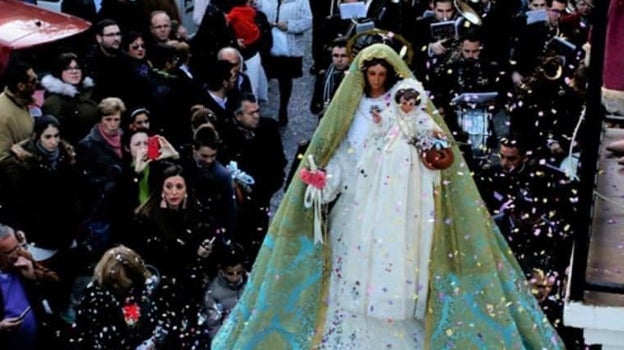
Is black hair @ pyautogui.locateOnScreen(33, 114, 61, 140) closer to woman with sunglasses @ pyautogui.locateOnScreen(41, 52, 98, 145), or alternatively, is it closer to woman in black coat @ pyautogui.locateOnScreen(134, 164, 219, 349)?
woman in black coat @ pyautogui.locateOnScreen(134, 164, 219, 349)

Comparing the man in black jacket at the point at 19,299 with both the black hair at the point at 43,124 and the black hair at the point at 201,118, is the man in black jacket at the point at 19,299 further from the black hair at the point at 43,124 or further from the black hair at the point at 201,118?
the black hair at the point at 201,118

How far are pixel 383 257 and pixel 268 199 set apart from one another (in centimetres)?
274

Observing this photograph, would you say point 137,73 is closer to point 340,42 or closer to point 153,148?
point 153,148

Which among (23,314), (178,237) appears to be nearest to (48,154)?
(178,237)

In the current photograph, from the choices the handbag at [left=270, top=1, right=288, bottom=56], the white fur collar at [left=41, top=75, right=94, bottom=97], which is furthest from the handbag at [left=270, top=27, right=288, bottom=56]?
the white fur collar at [left=41, top=75, right=94, bottom=97]

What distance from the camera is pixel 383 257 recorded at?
870cm

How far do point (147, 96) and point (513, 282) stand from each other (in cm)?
385

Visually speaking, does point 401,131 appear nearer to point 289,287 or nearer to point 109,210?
point 289,287

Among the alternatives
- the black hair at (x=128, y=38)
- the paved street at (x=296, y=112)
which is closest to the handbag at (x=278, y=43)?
the paved street at (x=296, y=112)

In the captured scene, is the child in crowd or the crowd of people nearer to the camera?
the crowd of people

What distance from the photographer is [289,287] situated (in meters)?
9.13

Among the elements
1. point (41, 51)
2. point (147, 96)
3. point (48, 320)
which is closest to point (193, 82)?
point (147, 96)

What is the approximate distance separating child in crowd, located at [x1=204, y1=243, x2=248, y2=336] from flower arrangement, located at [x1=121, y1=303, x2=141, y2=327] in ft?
3.04

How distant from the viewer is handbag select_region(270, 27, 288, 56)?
14.6 m
